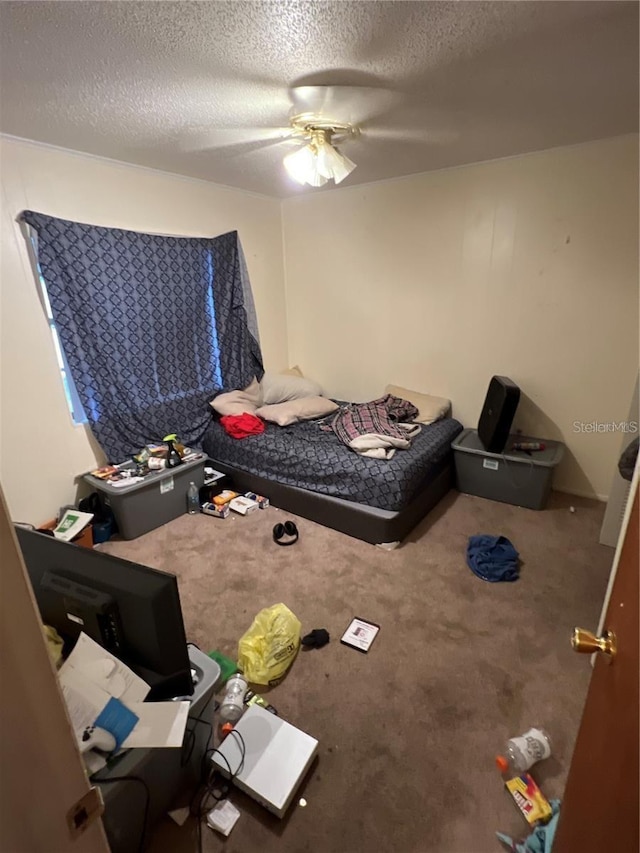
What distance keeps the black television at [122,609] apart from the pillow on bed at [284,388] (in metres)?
2.49

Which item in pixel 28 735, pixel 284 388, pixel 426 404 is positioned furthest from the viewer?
pixel 284 388

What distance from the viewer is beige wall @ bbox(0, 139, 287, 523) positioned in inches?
90.7

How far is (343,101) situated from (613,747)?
7.60 feet

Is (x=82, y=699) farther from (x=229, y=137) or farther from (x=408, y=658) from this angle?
(x=229, y=137)

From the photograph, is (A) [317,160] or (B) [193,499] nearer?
(A) [317,160]

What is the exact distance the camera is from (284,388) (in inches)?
146

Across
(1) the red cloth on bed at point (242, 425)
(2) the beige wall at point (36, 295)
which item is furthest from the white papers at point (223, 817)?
(1) the red cloth on bed at point (242, 425)

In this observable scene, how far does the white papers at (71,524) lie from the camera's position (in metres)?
2.42

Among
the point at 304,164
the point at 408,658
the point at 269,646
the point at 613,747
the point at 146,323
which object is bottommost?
the point at 408,658

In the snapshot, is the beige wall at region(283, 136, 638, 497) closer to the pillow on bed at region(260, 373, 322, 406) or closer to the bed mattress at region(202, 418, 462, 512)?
the pillow on bed at region(260, 373, 322, 406)

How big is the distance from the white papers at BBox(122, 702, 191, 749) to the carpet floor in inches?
19.0

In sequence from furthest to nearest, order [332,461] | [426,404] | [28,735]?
[426,404] → [332,461] → [28,735]

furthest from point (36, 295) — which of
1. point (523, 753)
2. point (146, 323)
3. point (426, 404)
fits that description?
point (523, 753)

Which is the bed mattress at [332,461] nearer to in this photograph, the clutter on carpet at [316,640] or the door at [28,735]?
the clutter on carpet at [316,640]
